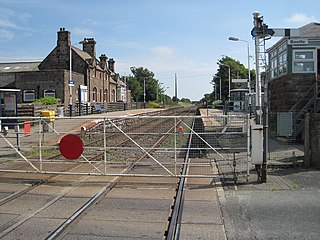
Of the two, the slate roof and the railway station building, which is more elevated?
the slate roof

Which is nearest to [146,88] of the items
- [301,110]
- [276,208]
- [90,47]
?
[90,47]

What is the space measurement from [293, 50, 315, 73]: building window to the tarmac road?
1208 centimetres

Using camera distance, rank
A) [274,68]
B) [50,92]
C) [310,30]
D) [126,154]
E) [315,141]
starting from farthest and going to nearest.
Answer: [50,92]
[274,68]
[310,30]
[126,154]
[315,141]

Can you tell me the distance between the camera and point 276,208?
661 centimetres

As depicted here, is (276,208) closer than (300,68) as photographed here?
Yes

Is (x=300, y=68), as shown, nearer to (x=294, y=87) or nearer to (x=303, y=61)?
(x=303, y=61)

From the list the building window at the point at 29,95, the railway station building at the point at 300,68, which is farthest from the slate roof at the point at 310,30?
the building window at the point at 29,95

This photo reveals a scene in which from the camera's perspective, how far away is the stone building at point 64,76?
44.0 metres

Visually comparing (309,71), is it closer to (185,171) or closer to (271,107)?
(271,107)

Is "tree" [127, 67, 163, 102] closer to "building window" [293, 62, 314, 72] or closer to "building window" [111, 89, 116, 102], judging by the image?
"building window" [111, 89, 116, 102]

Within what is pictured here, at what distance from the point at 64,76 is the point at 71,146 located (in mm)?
35962

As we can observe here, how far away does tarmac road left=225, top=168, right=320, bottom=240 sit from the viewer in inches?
214

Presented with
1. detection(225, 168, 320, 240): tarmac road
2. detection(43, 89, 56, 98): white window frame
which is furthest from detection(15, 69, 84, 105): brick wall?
detection(225, 168, 320, 240): tarmac road

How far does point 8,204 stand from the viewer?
6973 mm
